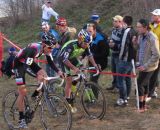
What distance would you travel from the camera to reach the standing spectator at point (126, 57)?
8406 millimetres

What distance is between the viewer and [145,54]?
8133 mm

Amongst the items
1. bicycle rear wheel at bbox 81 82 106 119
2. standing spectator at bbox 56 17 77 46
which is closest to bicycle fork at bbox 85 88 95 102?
bicycle rear wheel at bbox 81 82 106 119

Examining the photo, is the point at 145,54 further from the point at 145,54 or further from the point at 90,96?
the point at 90,96

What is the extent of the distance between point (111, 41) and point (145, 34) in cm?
102

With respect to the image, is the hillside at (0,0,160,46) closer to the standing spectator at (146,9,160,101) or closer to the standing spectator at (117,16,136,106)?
the standing spectator at (146,9,160,101)

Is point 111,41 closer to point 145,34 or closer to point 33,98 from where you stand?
point 145,34

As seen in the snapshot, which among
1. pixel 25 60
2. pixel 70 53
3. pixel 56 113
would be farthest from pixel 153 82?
pixel 25 60

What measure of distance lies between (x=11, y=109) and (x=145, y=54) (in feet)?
9.25

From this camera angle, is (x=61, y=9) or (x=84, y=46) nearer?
(x=84, y=46)

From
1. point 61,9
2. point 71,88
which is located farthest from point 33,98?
point 61,9

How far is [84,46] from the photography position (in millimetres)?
7793

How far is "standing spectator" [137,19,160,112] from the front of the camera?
7.96 metres

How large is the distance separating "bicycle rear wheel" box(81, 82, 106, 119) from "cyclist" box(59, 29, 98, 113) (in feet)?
1.25

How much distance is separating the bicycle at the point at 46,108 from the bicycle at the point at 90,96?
0.83 meters
